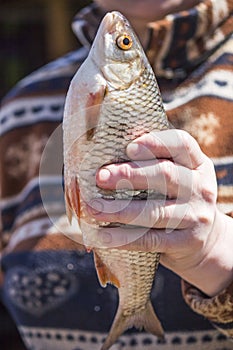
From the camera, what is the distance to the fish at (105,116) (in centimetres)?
126

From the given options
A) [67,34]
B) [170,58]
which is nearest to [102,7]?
[170,58]

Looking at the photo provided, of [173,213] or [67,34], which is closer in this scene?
[173,213]

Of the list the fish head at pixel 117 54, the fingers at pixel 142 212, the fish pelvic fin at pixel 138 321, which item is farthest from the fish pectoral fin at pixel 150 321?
the fish head at pixel 117 54

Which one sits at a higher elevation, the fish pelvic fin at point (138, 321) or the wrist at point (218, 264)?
the wrist at point (218, 264)

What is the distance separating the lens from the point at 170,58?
181 cm

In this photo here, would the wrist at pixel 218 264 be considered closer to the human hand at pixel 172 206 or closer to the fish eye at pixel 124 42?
the human hand at pixel 172 206

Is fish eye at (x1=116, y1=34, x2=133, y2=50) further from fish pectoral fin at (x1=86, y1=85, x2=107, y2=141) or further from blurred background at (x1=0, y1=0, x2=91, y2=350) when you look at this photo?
blurred background at (x1=0, y1=0, x2=91, y2=350)

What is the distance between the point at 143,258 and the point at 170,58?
1.90ft

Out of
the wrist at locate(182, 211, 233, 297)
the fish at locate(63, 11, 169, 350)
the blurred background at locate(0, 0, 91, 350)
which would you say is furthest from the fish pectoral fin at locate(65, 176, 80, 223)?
the blurred background at locate(0, 0, 91, 350)

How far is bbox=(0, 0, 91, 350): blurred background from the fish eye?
3377 mm

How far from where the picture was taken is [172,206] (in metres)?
1.31

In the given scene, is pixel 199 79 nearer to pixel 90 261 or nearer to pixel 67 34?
pixel 90 261

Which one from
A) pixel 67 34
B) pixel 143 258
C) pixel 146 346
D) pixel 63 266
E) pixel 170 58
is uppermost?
pixel 170 58

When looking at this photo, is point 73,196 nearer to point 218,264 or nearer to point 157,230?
point 157,230
